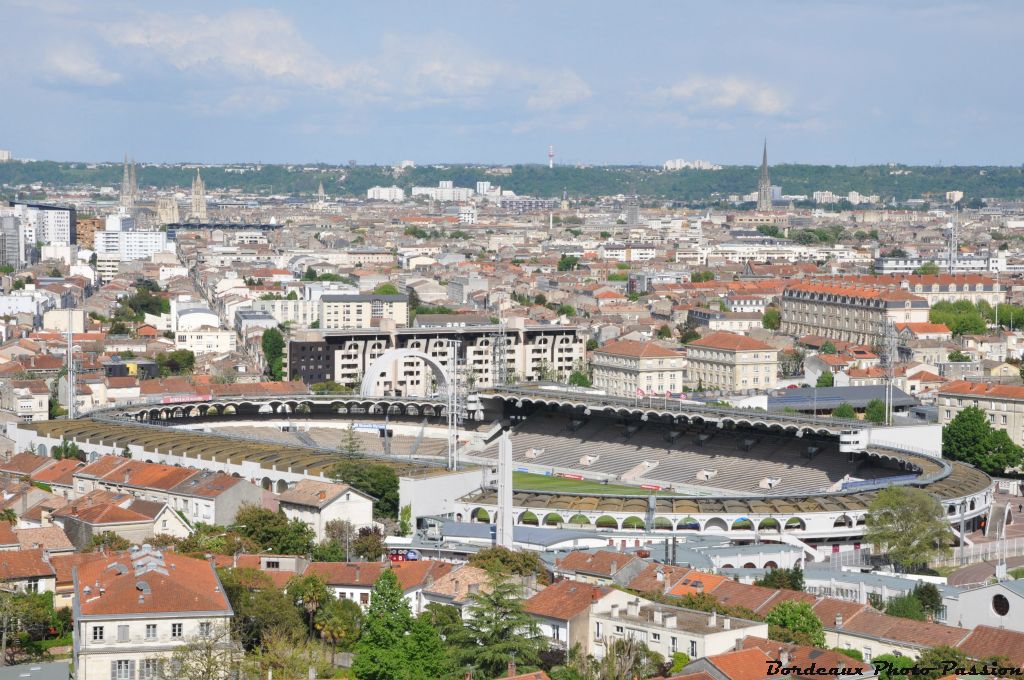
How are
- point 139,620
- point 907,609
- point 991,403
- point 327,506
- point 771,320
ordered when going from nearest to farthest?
point 139,620
point 907,609
point 327,506
point 991,403
point 771,320

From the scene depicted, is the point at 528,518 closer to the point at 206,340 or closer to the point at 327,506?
the point at 327,506

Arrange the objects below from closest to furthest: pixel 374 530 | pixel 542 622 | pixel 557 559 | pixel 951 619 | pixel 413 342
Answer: pixel 542 622 < pixel 951 619 < pixel 557 559 < pixel 374 530 < pixel 413 342

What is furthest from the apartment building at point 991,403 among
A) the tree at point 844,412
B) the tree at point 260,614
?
the tree at point 260,614

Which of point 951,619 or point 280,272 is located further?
point 280,272

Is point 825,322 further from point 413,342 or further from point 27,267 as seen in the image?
point 27,267

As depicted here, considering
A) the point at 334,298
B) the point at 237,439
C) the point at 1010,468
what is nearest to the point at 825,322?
the point at 334,298

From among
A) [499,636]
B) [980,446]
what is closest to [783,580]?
[499,636]
